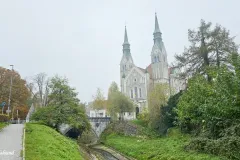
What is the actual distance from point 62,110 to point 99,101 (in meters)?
33.1

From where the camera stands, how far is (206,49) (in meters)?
26.6

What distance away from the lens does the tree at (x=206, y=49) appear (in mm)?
26359

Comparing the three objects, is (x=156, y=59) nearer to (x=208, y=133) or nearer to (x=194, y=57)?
(x=194, y=57)

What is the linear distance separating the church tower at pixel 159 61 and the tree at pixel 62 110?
39.3 m

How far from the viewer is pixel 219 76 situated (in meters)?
17.4

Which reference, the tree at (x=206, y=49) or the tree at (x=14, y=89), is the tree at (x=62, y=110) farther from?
the tree at (x=206, y=49)

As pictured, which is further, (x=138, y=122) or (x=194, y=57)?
(x=138, y=122)

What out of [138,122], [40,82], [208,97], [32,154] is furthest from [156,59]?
[32,154]

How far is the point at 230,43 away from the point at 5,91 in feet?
105

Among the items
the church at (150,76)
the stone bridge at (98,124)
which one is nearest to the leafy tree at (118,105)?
the stone bridge at (98,124)

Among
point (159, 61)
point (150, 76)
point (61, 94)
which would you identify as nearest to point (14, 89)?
point (61, 94)

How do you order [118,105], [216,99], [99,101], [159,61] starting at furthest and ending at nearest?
1. [159,61]
2. [99,101]
3. [118,105]
4. [216,99]

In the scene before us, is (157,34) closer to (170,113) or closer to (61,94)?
(170,113)

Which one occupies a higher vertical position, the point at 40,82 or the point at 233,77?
the point at 40,82
